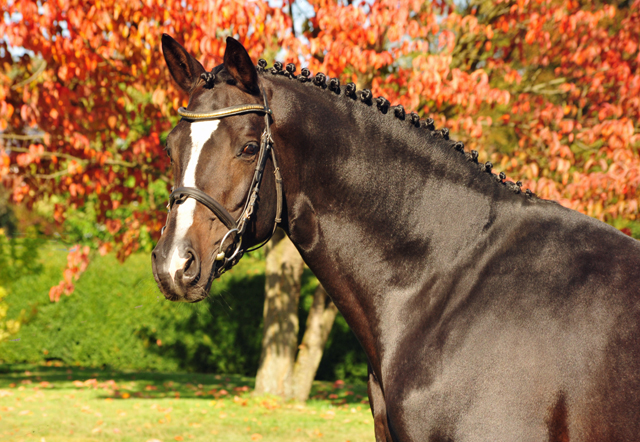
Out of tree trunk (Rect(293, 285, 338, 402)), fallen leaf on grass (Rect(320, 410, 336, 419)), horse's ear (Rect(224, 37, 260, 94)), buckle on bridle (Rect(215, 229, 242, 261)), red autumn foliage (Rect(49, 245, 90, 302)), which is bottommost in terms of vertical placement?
fallen leaf on grass (Rect(320, 410, 336, 419))

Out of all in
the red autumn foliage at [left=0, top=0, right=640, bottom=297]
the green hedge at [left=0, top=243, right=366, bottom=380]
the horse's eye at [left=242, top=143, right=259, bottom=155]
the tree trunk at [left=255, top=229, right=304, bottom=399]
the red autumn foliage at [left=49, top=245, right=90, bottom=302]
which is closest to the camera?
the horse's eye at [left=242, top=143, right=259, bottom=155]

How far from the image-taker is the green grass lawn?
7877 millimetres

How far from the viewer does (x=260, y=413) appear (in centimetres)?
932

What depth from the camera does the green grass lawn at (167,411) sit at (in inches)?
310

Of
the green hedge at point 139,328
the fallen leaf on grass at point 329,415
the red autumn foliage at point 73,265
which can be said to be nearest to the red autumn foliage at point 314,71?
the red autumn foliage at point 73,265

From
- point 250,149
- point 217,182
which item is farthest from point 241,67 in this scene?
point 217,182

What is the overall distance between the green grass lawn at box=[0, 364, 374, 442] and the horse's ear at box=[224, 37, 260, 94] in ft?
19.4

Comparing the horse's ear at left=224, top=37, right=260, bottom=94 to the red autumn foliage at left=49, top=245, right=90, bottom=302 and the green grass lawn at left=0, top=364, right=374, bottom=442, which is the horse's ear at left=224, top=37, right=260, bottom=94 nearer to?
the green grass lawn at left=0, top=364, right=374, bottom=442

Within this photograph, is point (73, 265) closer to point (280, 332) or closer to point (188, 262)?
point (280, 332)

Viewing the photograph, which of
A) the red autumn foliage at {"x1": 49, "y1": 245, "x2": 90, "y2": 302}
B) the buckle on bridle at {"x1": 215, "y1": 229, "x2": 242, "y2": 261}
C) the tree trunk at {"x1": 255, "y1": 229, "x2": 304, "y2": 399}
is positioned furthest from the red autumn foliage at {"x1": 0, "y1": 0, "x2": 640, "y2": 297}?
the buckle on bridle at {"x1": 215, "y1": 229, "x2": 242, "y2": 261}

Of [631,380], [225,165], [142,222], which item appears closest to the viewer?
[631,380]

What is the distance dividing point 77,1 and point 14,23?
3.12 feet

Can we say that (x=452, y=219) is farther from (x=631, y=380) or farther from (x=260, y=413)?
(x=260, y=413)

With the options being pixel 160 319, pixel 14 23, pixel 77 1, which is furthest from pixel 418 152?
pixel 160 319
